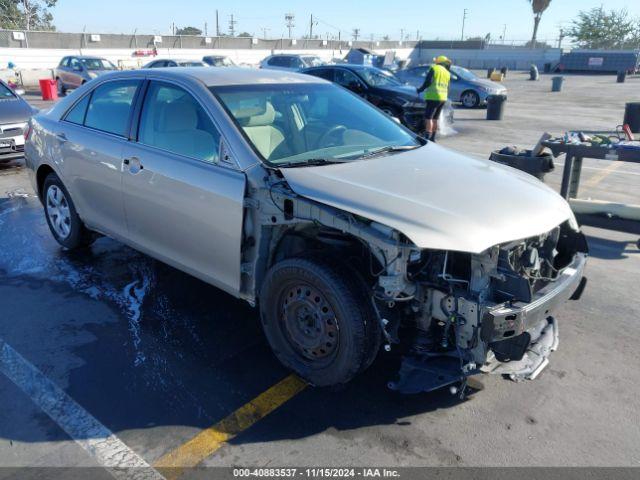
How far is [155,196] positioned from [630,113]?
1081 cm

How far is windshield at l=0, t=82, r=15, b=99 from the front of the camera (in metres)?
10.2

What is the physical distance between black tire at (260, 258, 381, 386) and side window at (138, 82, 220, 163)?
3.28 ft

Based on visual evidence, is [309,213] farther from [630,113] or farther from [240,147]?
[630,113]

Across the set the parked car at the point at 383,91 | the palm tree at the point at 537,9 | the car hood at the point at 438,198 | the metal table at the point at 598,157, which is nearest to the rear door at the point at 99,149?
the car hood at the point at 438,198

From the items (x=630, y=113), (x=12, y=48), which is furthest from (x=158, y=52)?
(x=630, y=113)

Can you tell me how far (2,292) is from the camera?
4695 mm

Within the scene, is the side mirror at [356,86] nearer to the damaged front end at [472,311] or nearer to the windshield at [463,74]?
the windshield at [463,74]

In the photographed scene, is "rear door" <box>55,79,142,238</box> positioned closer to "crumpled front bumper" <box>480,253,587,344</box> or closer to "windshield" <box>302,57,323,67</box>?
"crumpled front bumper" <box>480,253,587,344</box>

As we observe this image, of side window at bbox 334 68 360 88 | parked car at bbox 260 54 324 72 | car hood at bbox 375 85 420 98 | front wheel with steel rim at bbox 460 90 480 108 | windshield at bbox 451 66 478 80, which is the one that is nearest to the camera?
car hood at bbox 375 85 420 98

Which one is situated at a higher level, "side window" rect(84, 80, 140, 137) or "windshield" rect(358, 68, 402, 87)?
"windshield" rect(358, 68, 402, 87)

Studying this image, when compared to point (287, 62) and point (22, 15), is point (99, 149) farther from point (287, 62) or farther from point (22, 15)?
point (22, 15)

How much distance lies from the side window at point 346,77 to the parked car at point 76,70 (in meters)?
11.7

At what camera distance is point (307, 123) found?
13.6ft

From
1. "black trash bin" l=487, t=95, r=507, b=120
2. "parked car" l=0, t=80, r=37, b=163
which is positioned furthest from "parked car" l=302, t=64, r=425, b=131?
"parked car" l=0, t=80, r=37, b=163
